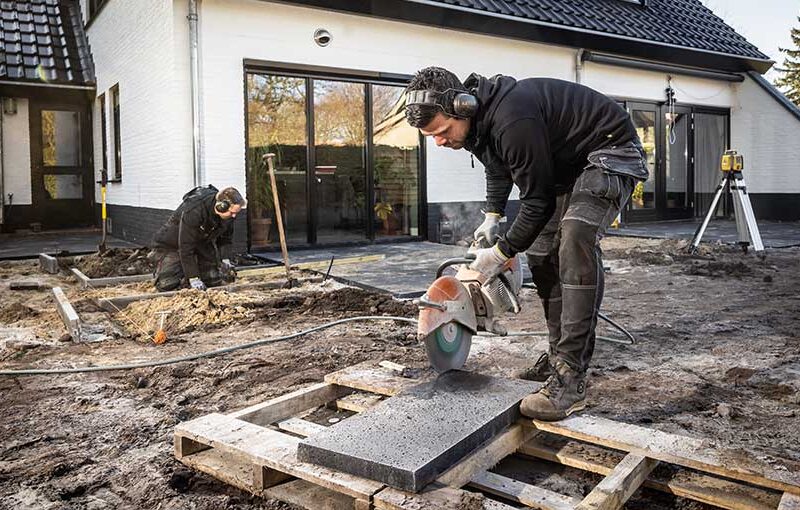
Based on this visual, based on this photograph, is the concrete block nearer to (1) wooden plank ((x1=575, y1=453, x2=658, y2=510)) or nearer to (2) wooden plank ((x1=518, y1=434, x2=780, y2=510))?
(2) wooden plank ((x1=518, y1=434, x2=780, y2=510))

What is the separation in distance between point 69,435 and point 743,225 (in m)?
8.28

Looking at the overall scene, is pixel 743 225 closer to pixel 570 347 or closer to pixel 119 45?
pixel 570 347

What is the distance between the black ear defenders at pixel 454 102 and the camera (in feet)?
9.34

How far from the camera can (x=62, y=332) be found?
16.8ft

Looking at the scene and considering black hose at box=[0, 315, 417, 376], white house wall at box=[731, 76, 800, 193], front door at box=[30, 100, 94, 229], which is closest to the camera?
black hose at box=[0, 315, 417, 376]

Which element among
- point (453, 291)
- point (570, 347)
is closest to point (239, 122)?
point (453, 291)

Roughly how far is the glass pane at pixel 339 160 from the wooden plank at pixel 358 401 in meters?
6.76

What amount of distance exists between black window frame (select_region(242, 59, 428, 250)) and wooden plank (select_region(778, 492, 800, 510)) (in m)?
7.91

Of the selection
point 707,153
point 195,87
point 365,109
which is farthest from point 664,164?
point 195,87

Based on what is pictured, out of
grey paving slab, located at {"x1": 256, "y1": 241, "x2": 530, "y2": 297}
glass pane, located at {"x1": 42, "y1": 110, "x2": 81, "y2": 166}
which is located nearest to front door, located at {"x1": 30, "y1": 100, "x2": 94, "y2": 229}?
glass pane, located at {"x1": 42, "y1": 110, "x2": 81, "y2": 166}

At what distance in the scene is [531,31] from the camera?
11.6 m

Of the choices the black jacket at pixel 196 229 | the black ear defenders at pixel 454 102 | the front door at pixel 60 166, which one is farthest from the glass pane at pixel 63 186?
the black ear defenders at pixel 454 102

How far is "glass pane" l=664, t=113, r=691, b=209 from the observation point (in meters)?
14.6

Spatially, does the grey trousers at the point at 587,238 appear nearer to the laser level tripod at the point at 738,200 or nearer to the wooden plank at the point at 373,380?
the wooden plank at the point at 373,380
